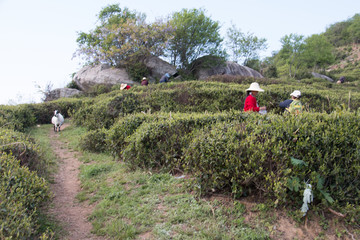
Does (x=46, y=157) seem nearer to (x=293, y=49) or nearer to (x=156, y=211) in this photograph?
(x=156, y=211)

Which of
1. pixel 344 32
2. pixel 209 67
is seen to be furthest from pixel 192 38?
pixel 344 32

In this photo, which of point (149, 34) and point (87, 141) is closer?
point (87, 141)

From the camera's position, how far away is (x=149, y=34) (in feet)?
67.8

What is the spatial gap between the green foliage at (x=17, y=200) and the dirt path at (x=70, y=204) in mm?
603

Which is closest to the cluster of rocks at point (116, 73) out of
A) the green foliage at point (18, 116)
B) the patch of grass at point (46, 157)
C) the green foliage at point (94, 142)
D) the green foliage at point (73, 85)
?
the green foliage at point (73, 85)

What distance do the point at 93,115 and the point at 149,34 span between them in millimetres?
12817

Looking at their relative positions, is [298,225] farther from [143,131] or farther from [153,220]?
[143,131]

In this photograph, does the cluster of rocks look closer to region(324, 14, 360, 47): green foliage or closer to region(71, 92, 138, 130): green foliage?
region(71, 92, 138, 130): green foliage

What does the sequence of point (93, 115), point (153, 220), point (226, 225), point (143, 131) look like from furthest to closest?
point (93, 115) → point (143, 131) → point (153, 220) → point (226, 225)

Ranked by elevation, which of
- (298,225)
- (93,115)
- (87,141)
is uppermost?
(93,115)

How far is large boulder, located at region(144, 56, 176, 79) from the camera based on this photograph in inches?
870

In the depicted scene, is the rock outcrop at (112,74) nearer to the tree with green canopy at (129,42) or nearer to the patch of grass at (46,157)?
the tree with green canopy at (129,42)

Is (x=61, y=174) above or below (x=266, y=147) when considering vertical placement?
below

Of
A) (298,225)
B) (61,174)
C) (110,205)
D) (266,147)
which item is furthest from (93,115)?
(298,225)
